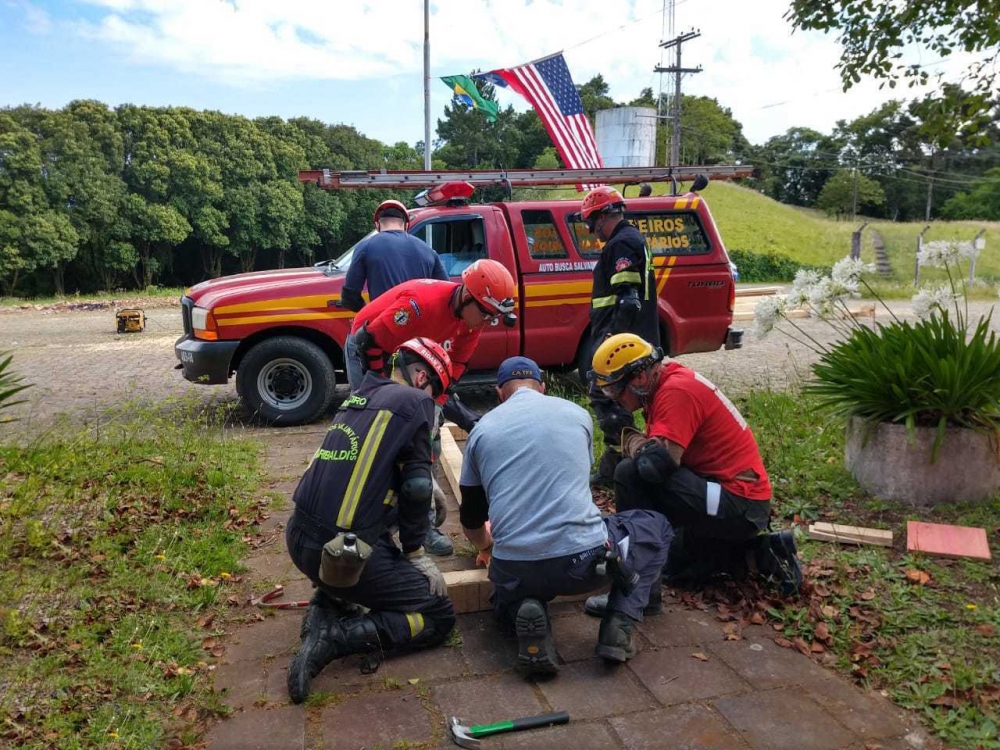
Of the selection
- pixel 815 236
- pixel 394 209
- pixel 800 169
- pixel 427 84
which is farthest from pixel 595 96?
pixel 394 209

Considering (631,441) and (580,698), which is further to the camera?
(631,441)

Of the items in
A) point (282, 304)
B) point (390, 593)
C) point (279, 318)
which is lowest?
point (390, 593)

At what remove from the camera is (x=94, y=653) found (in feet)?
11.5

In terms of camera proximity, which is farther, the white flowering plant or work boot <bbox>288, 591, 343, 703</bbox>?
the white flowering plant

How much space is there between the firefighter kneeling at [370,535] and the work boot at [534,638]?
1.57ft

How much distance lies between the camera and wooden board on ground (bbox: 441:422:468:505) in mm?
5814

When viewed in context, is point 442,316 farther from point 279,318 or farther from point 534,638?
point 279,318

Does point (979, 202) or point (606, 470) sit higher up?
point (979, 202)

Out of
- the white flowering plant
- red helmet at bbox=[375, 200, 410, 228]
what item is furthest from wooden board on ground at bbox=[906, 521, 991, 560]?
red helmet at bbox=[375, 200, 410, 228]

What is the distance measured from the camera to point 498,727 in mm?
2992

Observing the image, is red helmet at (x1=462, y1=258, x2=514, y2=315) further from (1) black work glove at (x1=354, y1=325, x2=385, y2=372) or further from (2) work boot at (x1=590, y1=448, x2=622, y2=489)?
(2) work boot at (x1=590, y1=448, x2=622, y2=489)

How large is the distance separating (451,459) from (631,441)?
2.23m

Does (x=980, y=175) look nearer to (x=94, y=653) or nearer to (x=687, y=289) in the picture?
(x=687, y=289)

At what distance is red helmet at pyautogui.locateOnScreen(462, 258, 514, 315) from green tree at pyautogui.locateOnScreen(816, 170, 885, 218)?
62.4 meters
